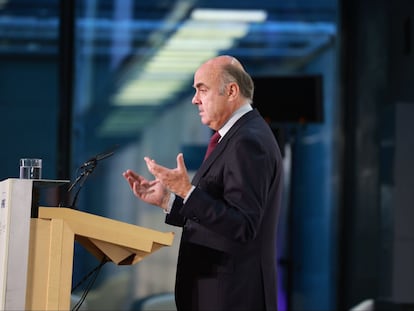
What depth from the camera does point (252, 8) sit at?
7.02 m

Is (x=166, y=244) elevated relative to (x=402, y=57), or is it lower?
lower

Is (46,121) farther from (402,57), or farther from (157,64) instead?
(402,57)

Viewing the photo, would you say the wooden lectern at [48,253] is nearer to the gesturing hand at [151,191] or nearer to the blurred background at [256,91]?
the gesturing hand at [151,191]

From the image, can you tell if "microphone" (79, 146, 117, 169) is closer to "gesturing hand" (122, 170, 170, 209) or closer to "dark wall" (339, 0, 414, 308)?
"gesturing hand" (122, 170, 170, 209)

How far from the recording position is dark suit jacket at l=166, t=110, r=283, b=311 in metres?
2.57

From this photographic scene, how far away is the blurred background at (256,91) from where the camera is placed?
6645mm

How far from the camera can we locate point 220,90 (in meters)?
2.81

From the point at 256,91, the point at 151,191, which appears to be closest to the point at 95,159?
the point at 151,191

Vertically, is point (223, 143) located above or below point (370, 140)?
below

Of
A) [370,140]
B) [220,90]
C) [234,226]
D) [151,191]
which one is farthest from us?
[370,140]

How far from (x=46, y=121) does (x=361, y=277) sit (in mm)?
2863

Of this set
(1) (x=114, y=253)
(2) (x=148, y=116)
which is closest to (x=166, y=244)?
(1) (x=114, y=253)

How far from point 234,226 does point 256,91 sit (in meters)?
4.03

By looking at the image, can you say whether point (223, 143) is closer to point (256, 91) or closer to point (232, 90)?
point (232, 90)
